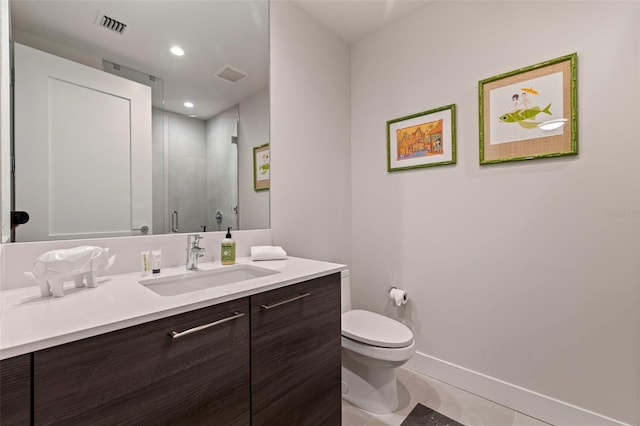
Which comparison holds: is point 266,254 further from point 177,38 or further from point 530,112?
point 530,112

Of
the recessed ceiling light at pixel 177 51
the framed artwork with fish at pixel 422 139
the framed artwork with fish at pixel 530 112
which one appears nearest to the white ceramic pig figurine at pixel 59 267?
the recessed ceiling light at pixel 177 51

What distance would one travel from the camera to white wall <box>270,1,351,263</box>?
1.84 meters

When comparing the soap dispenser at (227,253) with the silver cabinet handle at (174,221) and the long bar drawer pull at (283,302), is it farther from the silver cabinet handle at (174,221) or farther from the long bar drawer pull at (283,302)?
the long bar drawer pull at (283,302)

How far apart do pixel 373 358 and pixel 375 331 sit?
16 centimetres

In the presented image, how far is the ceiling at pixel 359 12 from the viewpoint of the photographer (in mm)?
1927

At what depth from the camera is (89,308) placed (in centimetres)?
75

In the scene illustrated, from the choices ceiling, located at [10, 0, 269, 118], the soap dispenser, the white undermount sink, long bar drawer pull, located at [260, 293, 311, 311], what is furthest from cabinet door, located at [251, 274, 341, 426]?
ceiling, located at [10, 0, 269, 118]

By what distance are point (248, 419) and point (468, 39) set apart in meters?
2.31

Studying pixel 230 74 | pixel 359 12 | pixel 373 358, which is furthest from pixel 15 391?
pixel 359 12

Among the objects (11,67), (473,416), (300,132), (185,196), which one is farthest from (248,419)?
(300,132)

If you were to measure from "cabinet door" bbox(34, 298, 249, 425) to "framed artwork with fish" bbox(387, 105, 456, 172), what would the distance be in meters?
1.58

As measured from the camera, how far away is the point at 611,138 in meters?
1.35

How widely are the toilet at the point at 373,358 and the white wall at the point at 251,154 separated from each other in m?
0.85

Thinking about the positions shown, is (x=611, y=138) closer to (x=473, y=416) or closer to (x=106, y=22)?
(x=473, y=416)
